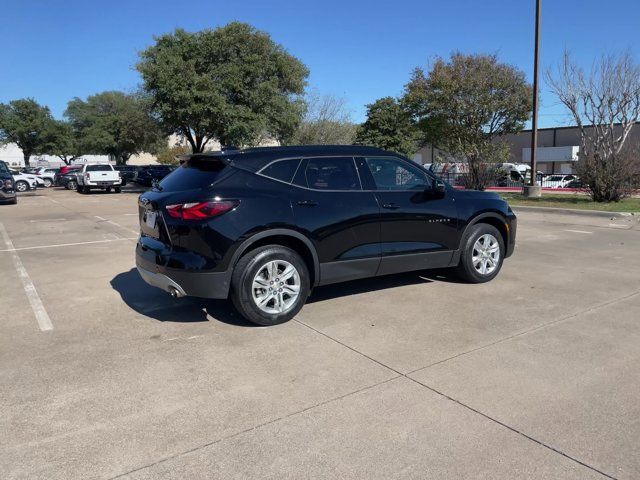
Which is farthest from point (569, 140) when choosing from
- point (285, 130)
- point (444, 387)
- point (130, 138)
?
Answer: point (444, 387)

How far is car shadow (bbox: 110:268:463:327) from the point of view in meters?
5.46

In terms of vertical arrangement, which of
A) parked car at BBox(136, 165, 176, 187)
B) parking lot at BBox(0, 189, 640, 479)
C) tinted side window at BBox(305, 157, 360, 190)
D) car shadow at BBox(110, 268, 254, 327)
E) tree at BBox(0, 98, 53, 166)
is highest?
tree at BBox(0, 98, 53, 166)

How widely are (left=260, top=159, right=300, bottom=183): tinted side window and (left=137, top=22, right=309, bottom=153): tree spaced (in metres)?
21.9

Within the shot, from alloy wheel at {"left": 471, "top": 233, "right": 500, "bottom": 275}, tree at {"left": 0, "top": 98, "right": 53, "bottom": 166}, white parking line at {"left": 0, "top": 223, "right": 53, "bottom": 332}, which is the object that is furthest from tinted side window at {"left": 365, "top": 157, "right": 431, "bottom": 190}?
tree at {"left": 0, "top": 98, "right": 53, "bottom": 166}

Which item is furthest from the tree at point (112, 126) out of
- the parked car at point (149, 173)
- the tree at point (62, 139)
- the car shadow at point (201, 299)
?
the car shadow at point (201, 299)

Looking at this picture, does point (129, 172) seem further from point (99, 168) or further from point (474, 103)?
point (474, 103)

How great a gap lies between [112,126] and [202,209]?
5369cm

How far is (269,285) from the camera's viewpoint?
16.5 ft

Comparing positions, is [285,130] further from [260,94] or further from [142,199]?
[142,199]

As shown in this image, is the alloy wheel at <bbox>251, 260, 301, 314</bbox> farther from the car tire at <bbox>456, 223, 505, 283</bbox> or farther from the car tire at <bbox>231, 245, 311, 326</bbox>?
the car tire at <bbox>456, 223, 505, 283</bbox>

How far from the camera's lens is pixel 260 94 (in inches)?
1081

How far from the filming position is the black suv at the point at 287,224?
4.80 m

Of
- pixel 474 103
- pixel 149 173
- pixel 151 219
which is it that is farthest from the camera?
pixel 149 173

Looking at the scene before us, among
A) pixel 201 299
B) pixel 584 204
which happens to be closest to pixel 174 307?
pixel 201 299
